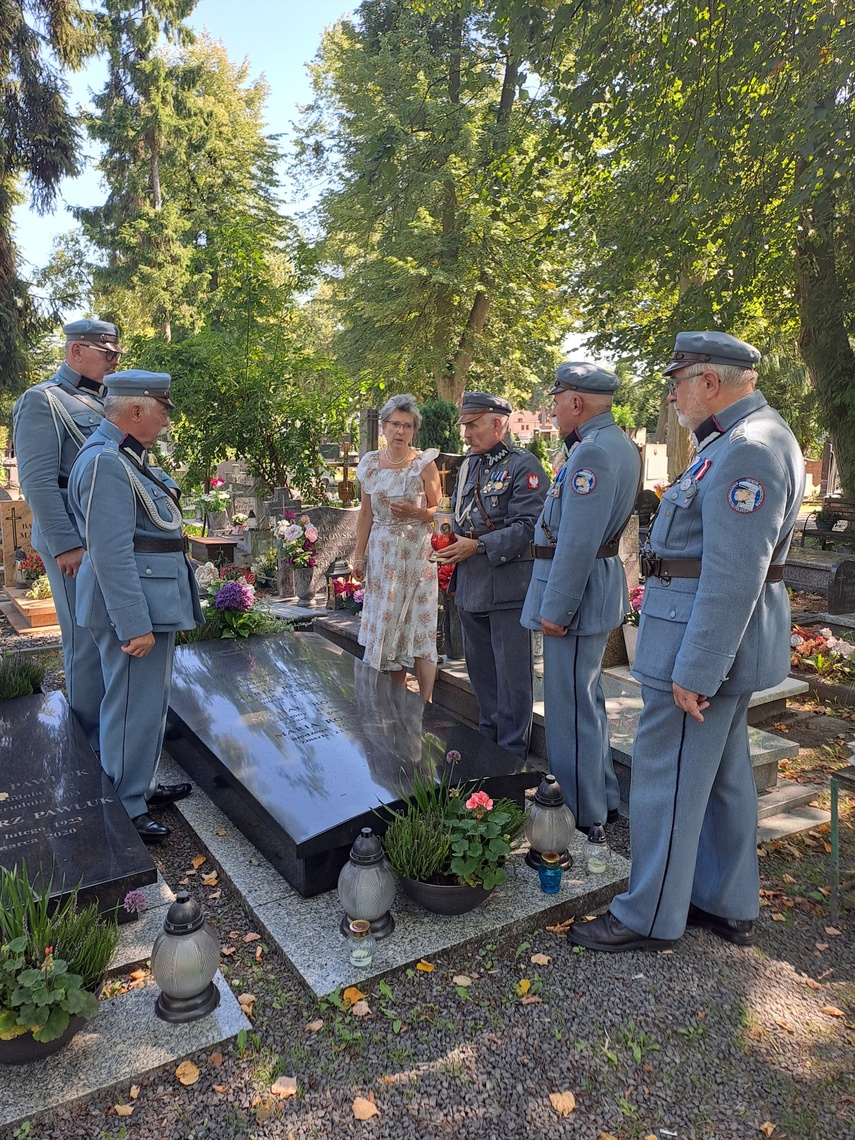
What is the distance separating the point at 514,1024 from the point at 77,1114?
4.17 ft

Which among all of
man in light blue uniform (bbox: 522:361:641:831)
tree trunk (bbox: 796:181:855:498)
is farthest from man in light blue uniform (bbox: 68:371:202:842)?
tree trunk (bbox: 796:181:855:498)

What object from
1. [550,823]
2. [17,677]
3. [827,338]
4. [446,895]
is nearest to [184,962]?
[446,895]

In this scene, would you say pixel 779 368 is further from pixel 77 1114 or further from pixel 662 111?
pixel 77 1114

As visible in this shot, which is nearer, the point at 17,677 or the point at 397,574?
the point at 17,677

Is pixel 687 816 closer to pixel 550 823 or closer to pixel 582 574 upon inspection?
pixel 550 823

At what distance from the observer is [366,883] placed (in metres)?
2.68

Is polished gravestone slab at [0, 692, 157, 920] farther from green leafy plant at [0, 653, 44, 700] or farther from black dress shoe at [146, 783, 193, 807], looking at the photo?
green leafy plant at [0, 653, 44, 700]

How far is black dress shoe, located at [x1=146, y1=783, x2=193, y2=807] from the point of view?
383cm

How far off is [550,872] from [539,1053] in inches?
28.5

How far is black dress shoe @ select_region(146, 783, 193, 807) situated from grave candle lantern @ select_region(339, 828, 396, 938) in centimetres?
144

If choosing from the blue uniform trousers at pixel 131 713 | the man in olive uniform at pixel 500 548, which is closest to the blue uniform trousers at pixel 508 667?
the man in olive uniform at pixel 500 548

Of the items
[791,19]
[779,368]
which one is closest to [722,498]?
[791,19]

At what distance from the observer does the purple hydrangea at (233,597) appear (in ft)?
17.8

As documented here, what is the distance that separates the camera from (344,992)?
254 centimetres
